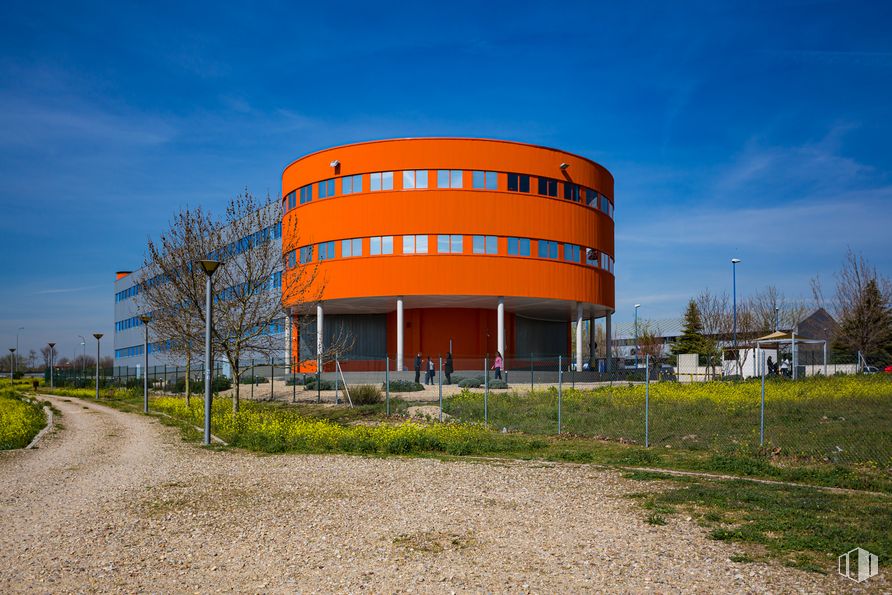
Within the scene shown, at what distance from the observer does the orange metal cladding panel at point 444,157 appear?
44438 mm

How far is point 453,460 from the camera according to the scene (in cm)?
1470

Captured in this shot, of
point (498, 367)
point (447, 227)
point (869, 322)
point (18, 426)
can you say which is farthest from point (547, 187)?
point (18, 426)

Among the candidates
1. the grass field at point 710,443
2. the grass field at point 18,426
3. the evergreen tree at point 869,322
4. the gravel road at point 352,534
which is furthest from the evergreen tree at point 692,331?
the gravel road at point 352,534

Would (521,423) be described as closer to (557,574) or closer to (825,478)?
(825,478)

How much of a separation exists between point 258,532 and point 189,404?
2216cm

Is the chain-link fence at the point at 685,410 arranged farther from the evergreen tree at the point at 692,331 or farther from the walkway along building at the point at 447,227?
the evergreen tree at the point at 692,331

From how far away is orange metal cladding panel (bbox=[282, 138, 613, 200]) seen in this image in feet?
146

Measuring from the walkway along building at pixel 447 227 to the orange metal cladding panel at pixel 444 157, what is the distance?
0.06 meters

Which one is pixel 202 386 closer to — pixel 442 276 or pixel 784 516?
pixel 442 276

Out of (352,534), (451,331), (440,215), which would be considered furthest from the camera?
(451,331)

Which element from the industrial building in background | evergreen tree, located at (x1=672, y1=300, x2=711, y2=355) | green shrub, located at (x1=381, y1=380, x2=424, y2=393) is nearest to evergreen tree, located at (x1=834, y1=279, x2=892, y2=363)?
the industrial building in background

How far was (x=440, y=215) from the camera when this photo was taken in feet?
144

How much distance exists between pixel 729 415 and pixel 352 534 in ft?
49.9

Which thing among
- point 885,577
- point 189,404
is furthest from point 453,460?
point 189,404
